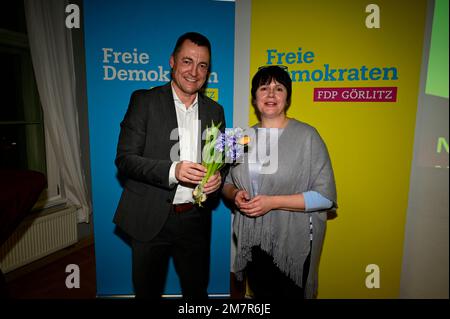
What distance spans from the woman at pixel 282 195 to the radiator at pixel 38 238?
2.74 metres

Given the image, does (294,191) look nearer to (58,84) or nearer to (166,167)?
(166,167)

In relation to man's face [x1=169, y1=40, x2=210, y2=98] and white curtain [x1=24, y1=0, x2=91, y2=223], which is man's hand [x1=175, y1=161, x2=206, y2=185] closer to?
man's face [x1=169, y1=40, x2=210, y2=98]

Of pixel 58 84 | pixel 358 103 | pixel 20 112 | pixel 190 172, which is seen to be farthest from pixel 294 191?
pixel 20 112

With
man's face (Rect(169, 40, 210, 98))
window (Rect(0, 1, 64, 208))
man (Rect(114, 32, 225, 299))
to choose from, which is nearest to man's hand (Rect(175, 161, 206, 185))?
man (Rect(114, 32, 225, 299))

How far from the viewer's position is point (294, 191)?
5.49 ft

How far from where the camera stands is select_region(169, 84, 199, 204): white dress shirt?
1.78 metres

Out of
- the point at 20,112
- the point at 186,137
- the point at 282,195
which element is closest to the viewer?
the point at 282,195

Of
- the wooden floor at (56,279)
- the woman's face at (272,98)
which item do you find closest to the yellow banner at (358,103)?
the woman's face at (272,98)

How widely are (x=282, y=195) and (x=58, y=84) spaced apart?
10.2ft

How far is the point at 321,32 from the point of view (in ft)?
7.31

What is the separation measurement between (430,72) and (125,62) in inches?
101

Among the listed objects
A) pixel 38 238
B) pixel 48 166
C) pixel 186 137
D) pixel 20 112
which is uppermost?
pixel 20 112

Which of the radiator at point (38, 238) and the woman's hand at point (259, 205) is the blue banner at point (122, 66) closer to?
the woman's hand at point (259, 205)
